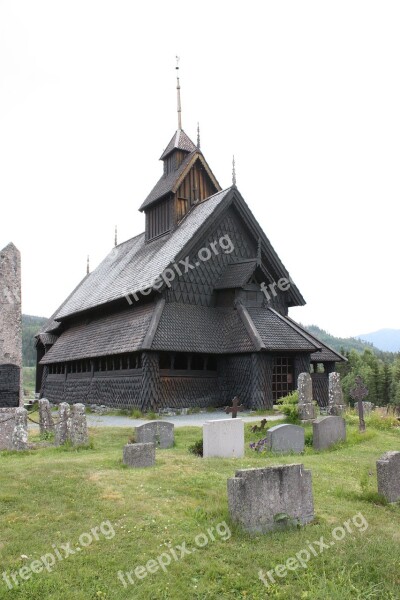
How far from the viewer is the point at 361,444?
45.4 ft

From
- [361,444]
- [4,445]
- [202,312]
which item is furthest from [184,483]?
[202,312]

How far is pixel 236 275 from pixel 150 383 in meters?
6.90

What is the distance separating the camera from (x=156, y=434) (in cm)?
1256

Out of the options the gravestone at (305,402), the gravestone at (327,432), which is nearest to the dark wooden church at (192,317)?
the gravestone at (305,402)

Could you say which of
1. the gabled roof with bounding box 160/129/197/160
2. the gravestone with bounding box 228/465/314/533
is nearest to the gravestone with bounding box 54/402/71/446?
the gravestone with bounding box 228/465/314/533

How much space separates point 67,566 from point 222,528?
6.75 ft

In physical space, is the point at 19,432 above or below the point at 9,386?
below

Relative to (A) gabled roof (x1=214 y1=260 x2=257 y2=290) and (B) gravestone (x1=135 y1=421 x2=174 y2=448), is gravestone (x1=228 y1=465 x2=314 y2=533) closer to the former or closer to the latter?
(B) gravestone (x1=135 y1=421 x2=174 y2=448)

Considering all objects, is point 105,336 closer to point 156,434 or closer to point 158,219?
point 158,219

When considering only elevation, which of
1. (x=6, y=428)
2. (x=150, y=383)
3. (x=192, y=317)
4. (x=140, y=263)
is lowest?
(x=6, y=428)

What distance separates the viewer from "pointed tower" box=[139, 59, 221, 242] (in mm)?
28209

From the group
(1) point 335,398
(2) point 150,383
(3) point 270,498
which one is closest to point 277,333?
(1) point 335,398

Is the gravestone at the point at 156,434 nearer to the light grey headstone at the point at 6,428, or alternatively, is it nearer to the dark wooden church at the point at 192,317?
the light grey headstone at the point at 6,428

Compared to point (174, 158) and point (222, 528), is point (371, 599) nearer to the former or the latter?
point (222, 528)
